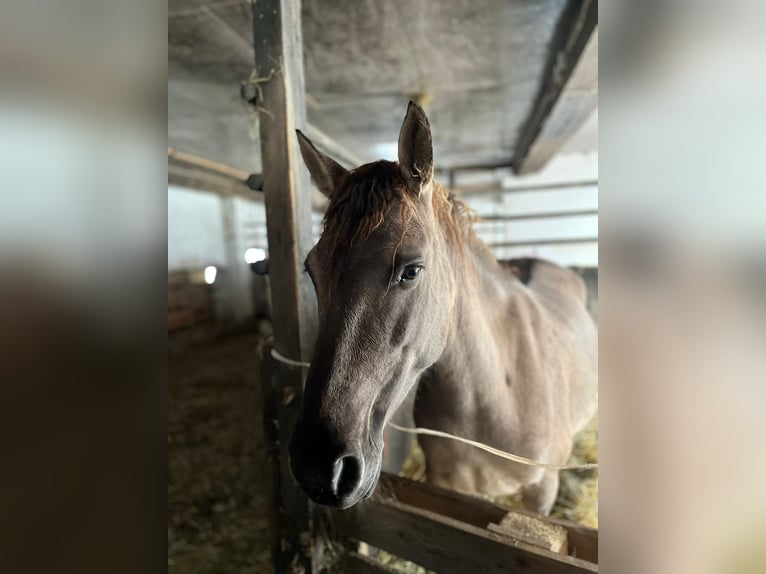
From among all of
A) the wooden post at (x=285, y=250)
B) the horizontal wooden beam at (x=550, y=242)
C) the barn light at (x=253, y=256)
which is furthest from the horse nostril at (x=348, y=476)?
the horizontal wooden beam at (x=550, y=242)

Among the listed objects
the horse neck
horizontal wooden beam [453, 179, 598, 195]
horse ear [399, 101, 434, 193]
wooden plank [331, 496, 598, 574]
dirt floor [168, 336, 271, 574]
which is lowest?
dirt floor [168, 336, 271, 574]

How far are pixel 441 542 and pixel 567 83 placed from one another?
101 inches

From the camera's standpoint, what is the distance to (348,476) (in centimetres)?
90

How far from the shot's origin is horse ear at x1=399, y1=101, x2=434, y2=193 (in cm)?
102

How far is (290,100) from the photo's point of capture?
140 cm

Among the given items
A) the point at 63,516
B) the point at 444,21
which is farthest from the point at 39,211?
the point at 444,21

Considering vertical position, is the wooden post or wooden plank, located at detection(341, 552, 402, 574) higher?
the wooden post

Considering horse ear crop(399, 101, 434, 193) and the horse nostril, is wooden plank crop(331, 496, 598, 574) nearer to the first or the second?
the horse nostril

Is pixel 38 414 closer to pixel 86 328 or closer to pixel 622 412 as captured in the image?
pixel 86 328

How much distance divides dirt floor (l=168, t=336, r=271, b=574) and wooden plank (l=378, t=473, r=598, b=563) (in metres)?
1.31

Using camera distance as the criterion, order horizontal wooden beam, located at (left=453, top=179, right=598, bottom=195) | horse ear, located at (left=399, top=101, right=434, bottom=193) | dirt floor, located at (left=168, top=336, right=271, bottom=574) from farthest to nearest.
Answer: horizontal wooden beam, located at (left=453, top=179, right=598, bottom=195) < dirt floor, located at (left=168, top=336, right=271, bottom=574) < horse ear, located at (left=399, top=101, right=434, bottom=193)

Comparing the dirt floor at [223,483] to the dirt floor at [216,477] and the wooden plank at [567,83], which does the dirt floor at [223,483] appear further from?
the wooden plank at [567,83]

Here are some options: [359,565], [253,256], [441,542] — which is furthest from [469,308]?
[253,256]

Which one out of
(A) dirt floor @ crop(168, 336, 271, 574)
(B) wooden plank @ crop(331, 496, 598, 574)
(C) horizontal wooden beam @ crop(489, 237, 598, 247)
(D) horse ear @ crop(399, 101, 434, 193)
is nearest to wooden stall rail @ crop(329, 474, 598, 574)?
(B) wooden plank @ crop(331, 496, 598, 574)
